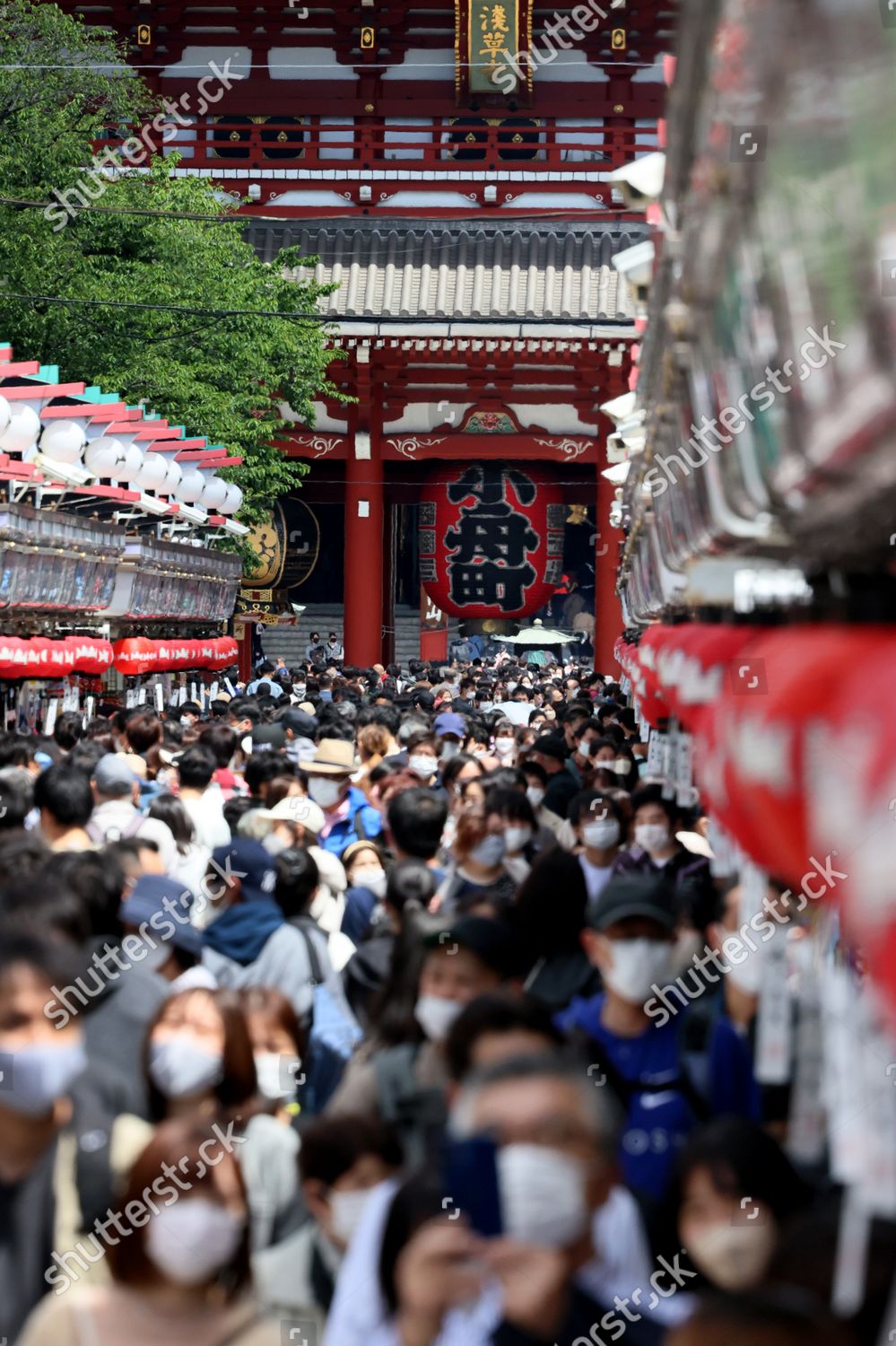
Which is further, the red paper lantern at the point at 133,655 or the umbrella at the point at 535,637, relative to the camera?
the umbrella at the point at 535,637

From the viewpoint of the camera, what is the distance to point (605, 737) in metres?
11.4

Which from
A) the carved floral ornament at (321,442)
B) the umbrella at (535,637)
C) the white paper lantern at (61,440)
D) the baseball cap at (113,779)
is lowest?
the baseball cap at (113,779)

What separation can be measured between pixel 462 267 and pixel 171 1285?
2400 cm

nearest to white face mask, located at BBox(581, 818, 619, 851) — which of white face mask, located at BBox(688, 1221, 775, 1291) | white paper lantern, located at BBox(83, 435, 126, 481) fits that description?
white face mask, located at BBox(688, 1221, 775, 1291)

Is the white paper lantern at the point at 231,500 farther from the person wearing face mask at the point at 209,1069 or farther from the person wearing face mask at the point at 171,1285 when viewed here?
the person wearing face mask at the point at 171,1285

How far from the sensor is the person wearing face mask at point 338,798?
8.57 metres

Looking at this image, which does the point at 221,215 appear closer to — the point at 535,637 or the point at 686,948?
the point at 535,637

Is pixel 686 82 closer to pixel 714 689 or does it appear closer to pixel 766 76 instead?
pixel 766 76

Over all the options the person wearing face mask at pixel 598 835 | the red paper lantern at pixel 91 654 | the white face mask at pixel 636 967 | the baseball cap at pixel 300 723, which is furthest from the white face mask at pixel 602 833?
the red paper lantern at pixel 91 654

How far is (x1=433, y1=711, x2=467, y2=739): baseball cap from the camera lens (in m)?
13.5

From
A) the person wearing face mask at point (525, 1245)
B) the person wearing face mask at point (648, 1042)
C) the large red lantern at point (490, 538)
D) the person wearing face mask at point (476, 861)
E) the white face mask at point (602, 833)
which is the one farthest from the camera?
the large red lantern at point (490, 538)

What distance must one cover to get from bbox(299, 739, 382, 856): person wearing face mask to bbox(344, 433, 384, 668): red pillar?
1657cm

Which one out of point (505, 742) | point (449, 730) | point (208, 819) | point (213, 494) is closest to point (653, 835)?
point (208, 819)

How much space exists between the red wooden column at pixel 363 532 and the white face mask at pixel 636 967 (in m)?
21.7
